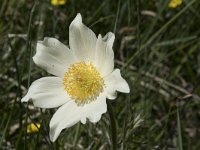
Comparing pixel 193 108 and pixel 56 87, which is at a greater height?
pixel 56 87

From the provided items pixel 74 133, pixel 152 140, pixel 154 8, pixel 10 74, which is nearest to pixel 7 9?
pixel 10 74

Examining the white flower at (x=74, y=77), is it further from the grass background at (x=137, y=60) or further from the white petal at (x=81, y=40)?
the grass background at (x=137, y=60)

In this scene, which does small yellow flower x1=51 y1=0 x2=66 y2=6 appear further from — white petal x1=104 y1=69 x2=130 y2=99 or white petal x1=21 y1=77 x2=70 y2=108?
white petal x1=104 y1=69 x2=130 y2=99

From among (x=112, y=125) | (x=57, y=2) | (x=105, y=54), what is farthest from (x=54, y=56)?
(x=57, y=2)

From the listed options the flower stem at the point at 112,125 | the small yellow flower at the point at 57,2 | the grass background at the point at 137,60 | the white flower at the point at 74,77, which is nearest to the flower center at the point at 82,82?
the white flower at the point at 74,77

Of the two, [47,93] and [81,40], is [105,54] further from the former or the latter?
[47,93]

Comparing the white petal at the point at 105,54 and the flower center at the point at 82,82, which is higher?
Answer: the white petal at the point at 105,54

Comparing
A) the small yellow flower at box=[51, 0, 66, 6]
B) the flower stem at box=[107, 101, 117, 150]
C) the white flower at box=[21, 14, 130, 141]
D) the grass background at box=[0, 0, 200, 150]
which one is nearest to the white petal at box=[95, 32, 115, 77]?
the white flower at box=[21, 14, 130, 141]

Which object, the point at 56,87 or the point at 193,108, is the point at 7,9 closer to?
the point at 193,108
